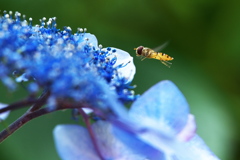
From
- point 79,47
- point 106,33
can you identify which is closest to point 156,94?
point 79,47

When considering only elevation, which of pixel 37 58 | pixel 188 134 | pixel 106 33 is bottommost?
pixel 188 134

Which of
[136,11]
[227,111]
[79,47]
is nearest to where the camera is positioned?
[79,47]

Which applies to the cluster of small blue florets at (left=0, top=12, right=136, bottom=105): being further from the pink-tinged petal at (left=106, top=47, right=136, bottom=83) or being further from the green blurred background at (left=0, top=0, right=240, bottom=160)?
the green blurred background at (left=0, top=0, right=240, bottom=160)

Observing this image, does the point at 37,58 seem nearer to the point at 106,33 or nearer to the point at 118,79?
the point at 118,79

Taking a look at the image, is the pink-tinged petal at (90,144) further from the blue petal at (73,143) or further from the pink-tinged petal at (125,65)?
the pink-tinged petal at (125,65)

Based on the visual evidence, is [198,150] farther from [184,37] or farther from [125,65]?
[184,37]

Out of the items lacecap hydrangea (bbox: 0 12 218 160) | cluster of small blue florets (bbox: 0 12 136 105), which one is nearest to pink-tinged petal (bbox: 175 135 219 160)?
lacecap hydrangea (bbox: 0 12 218 160)
